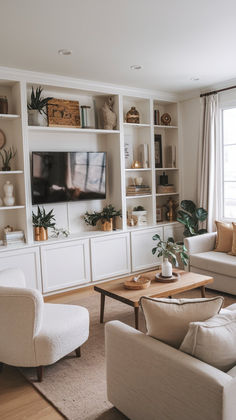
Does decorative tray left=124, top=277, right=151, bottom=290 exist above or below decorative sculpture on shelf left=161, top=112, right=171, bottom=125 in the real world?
below

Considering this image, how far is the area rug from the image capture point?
7.43ft

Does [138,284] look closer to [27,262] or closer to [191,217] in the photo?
[27,262]

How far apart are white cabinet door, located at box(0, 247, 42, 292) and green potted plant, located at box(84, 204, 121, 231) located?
104 centimetres

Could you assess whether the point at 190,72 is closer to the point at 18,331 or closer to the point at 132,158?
the point at 132,158

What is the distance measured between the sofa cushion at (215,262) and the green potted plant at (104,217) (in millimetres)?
1199

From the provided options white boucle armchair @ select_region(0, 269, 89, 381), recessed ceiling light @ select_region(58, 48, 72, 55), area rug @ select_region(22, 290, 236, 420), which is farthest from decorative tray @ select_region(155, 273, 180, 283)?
recessed ceiling light @ select_region(58, 48, 72, 55)

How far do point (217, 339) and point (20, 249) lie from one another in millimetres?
2920

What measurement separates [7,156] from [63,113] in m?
0.89

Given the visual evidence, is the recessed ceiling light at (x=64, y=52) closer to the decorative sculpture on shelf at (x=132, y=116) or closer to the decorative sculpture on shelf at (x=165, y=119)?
the decorative sculpture on shelf at (x=132, y=116)

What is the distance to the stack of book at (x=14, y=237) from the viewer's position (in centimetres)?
418

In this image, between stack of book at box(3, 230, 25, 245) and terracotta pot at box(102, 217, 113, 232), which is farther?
terracotta pot at box(102, 217, 113, 232)

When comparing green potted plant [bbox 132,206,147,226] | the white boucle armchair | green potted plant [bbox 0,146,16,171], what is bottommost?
the white boucle armchair

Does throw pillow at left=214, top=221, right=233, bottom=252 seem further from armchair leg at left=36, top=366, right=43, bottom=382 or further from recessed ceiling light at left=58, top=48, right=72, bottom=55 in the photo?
armchair leg at left=36, top=366, right=43, bottom=382

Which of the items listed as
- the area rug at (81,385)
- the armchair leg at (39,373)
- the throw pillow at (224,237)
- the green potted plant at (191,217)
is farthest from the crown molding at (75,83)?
the armchair leg at (39,373)
